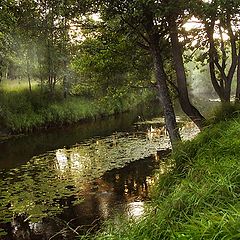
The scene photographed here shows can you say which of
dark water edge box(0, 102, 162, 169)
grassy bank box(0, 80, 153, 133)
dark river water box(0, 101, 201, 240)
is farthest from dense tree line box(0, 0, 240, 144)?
grassy bank box(0, 80, 153, 133)

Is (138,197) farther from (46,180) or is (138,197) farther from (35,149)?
(35,149)

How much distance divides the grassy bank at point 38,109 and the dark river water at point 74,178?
1.59 metres

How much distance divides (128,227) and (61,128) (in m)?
23.4

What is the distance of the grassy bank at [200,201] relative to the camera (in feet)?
11.1

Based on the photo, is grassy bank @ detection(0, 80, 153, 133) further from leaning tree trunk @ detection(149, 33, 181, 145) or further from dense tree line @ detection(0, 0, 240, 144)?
leaning tree trunk @ detection(149, 33, 181, 145)

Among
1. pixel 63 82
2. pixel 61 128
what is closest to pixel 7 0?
pixel 61 128

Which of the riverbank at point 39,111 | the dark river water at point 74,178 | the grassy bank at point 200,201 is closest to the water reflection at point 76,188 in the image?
the dark river water at point 74,178

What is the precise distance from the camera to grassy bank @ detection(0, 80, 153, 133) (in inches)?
957

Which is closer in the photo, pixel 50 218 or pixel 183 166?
pixel 183 166

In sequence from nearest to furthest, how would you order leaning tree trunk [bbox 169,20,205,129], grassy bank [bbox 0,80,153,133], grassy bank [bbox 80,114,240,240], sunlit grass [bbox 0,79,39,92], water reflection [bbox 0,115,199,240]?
grassy bank [bbox 80,114,240,240], water reflection [bbox 0,115,199,240], leaning tree trunk [bbox 169,20,205,129], grassy bank [bbox 0,80,153,133], sunlit grass [bbox 0,79,39,92]

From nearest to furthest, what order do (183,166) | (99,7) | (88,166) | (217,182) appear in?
(217,182) < (183,166) < (99,7) < (88,166)

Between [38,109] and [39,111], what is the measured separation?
351 millimetres

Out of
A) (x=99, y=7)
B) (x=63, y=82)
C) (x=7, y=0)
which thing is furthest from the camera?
(x=63, y=82)

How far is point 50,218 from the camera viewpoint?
31.7ft
